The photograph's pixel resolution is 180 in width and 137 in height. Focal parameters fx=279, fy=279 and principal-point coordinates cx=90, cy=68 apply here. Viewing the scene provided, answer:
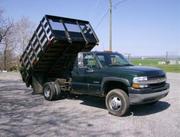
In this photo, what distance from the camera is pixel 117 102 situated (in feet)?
28.1

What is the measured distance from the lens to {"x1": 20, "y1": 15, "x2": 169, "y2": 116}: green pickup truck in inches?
326

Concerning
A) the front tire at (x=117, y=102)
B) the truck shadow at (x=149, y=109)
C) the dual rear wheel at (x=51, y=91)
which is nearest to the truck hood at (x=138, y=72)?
the front tire at (x=117, y=102)

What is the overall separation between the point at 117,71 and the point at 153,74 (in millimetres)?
1085

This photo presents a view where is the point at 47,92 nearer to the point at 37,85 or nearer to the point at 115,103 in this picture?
the point at 37,85

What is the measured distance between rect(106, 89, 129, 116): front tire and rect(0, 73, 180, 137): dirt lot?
214 mm

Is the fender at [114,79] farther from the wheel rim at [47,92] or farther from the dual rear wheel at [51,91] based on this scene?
the wheel rim at [47,92]

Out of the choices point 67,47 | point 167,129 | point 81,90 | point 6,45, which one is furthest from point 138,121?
point 6,45

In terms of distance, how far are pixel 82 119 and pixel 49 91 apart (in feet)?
12.2

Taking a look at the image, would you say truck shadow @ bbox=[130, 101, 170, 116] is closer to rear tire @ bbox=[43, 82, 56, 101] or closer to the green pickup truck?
the green pickup truck

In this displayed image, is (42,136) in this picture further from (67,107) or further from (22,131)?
(67,107)

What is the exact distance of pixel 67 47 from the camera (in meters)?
11.3

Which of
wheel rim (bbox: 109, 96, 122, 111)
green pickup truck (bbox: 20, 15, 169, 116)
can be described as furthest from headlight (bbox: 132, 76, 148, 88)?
wheel rim (bbox: 109, 96, 122, 111)

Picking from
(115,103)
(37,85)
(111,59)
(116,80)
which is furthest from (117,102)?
(37,85)

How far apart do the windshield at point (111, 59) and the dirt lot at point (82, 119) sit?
160cm
